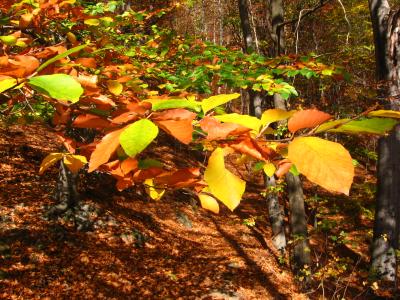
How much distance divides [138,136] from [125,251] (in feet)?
21.2

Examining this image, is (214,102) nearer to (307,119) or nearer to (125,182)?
(307,119)

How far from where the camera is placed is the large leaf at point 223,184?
0.74 metres

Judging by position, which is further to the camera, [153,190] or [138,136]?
[153,190]

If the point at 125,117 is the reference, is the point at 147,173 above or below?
below

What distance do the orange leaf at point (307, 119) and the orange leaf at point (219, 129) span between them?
132 mm

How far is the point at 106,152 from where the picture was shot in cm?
75

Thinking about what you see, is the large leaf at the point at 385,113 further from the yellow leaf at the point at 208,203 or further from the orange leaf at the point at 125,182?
the orange leaf at the point at 125,182

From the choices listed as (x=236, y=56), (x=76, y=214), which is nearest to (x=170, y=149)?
(x=76, y=214)

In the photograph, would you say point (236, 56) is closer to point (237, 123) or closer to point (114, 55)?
point (114, 55)

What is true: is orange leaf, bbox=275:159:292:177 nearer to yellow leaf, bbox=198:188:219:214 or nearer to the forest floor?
yellow leaf, bbox=198:188:219:214

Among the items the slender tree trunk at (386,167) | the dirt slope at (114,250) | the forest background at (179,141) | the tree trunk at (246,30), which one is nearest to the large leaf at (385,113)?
the forest background at (179,141)

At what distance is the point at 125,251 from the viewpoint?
22.1 feet

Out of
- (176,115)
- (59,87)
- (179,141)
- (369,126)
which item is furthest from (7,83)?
(179,141)

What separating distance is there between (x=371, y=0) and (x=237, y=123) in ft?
23.5
